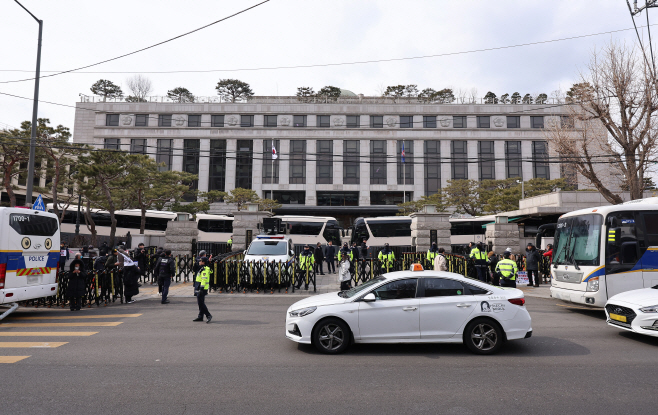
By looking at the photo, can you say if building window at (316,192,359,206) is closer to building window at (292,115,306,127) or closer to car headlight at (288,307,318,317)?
building window at (292,115,306,127)

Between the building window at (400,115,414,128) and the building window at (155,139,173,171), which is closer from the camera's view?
the building window at (155,139,173,171)

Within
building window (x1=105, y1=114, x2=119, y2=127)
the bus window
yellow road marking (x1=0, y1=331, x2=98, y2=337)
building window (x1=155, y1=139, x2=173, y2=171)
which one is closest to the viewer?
yellow road marking (x1=0, y1=331, x2=98, y2=337)

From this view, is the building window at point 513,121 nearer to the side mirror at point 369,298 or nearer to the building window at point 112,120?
the building window at point 112,120

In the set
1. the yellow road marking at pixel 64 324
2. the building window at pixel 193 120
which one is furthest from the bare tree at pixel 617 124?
the building window at pixel 193 120

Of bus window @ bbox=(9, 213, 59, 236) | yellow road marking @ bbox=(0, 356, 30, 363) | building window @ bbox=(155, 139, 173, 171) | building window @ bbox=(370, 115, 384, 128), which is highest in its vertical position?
building window @ bbox=(370, 115, 384, 128)

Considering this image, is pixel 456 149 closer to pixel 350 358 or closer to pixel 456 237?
pixel 456 237

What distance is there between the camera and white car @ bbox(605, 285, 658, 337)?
7.39 meters

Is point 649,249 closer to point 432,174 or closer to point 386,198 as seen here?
point 432,174

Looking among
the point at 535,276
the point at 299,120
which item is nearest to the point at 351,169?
the point at 299,120

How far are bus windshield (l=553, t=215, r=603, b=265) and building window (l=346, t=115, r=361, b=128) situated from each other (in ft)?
157

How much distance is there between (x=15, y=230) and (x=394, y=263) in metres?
13.3

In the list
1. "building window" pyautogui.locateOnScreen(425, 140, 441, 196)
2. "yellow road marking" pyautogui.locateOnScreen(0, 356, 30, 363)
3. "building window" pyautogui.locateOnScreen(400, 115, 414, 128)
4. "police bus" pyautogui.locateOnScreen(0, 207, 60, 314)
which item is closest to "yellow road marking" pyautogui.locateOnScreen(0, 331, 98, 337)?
"police bus" pyautogui.locateOnScreen(0, 207, 60, 314)

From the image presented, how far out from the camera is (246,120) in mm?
59500

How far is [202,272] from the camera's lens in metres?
9.99
